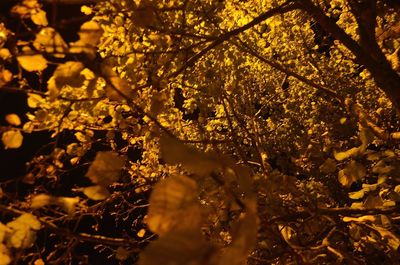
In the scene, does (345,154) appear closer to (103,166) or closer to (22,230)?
(103,166)

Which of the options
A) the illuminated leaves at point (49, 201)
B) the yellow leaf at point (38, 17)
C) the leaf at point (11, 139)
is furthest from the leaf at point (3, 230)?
the yellow leaf at point (38, 17)

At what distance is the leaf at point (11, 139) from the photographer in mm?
1750

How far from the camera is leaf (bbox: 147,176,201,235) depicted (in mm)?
1010

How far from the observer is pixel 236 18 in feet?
18.2

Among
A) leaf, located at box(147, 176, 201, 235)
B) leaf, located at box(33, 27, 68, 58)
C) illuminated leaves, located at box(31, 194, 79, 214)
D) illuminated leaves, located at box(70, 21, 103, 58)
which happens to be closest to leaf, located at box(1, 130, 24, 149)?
illuminated leaves, located at box(31, 194, 79, 214)

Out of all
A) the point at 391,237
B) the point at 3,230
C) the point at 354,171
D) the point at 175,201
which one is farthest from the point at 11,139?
the point at 391,237

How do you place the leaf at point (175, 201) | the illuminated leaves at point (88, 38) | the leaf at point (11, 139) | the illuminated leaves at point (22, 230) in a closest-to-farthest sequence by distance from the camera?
the leaf at point (175, 201)
the illuminated leaves at point (88, 38)
the illuminated leaves at point (22, 230)
the leaf at point (11, 139)

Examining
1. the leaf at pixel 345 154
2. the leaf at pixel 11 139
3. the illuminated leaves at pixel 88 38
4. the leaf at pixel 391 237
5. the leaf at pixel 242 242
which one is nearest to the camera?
the leaf at pixel 242 242

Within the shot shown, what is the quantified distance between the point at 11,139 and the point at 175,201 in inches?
42.0

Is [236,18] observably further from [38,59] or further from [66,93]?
[38,59]

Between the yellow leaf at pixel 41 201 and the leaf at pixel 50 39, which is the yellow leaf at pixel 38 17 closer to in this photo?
the leaf at pixel 50 39

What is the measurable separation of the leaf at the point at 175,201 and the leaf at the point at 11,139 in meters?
1.00

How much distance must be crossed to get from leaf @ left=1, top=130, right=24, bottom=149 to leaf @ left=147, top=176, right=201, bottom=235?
995 millimetres

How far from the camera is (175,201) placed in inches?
40.4
